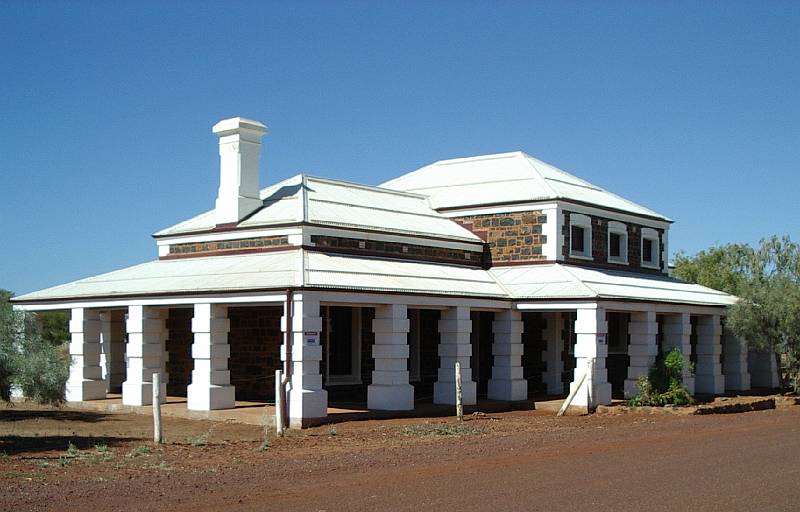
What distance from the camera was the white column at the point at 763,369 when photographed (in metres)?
32.3

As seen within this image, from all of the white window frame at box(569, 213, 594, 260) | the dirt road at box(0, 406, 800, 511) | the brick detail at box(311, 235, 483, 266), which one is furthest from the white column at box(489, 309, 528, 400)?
the dirt road at box(0, 406, 800, 511)

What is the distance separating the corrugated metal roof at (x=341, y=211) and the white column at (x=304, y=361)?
3.78m

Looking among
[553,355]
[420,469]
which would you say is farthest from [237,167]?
[420,469]

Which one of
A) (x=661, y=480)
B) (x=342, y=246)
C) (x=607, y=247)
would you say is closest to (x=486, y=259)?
(x=607, y=247)

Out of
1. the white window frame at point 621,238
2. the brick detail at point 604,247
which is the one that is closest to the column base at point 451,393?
the brick detail at point 604,247

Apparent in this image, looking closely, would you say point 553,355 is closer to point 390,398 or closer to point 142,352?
point 390,398

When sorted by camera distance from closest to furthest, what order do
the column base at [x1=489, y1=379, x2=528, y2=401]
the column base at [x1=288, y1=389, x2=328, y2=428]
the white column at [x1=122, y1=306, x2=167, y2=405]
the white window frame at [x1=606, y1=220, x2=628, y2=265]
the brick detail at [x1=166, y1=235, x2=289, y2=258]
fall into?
the column base at [x1=288, y1=389, x2=328, y2=428]
the white column at [x1=122, y1=306, x2=167, y2=405]
the brick detail at [x1=166, y1=235, x2=289, y2=258]
the column base at [x1=489, y1=379, x2=528, y2=401]
the white window frame at [x1=606, y1=220, x2=628, y2=265]

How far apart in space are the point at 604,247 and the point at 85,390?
49.1 ft

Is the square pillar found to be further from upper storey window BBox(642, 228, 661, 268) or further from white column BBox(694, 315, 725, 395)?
white column BBox(694, 315, 725, 395)

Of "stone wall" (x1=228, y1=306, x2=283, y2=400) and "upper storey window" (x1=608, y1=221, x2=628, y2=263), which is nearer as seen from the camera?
"stone wall" (x1=228, y1=306, x2=283, y2=400)

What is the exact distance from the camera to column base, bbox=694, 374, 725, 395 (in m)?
28.9

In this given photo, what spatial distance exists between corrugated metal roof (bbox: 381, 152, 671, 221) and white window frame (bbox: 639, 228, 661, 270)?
0.57 m

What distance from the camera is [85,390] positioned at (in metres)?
25.1

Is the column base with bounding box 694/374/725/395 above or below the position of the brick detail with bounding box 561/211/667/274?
below
